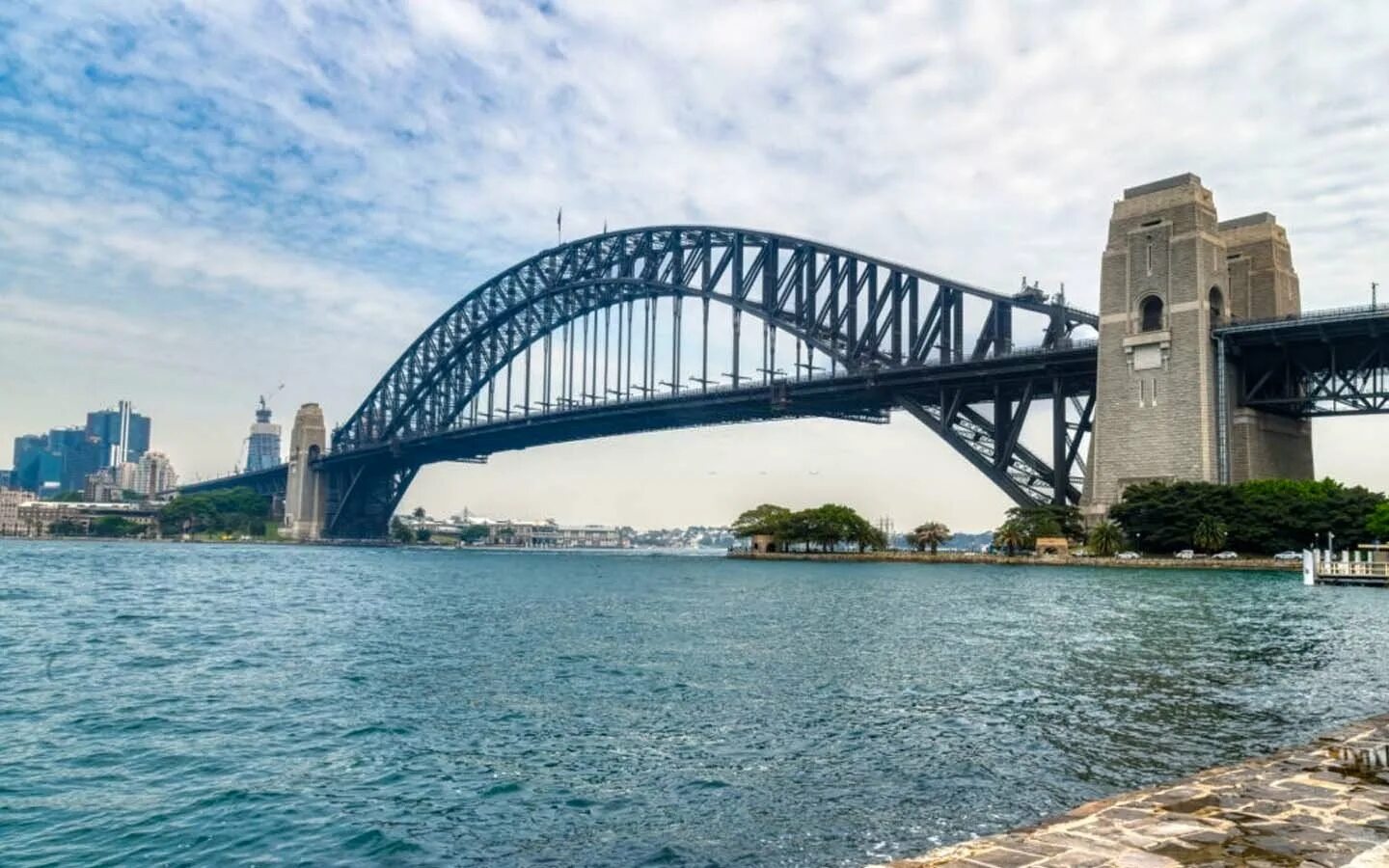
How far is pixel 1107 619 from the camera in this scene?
3009cm

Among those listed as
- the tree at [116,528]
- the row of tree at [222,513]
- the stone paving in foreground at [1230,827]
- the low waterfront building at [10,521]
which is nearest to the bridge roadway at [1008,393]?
the stone paving in foreground at [1230,827]

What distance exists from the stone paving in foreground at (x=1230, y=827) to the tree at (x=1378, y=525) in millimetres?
53349

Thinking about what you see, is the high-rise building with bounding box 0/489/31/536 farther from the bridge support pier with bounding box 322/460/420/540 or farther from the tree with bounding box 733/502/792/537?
the tree with bounding box 733/502/792/537

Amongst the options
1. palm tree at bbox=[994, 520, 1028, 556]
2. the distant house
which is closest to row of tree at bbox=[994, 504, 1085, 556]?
palm tree at bbox=[994, 520, 1028, 556]

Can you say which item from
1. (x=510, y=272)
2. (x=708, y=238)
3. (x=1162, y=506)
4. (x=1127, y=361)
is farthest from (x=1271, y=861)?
(x=510, y=272)

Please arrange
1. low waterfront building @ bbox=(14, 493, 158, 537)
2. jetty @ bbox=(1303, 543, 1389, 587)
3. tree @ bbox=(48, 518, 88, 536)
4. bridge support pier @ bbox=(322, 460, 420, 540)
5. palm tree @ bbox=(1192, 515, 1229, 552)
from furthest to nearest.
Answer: low waterfront building @ bbox=(14, 493, 158, 537) → tree @ bbox=(48, 518, 88, 536) → bridge support pier @ bbox=(322, 460, 420, 540) → palm tree @ bbox=(1192, 515, 1229, 552) → jetty @ bbox=(1303, 543, 1389, 587)

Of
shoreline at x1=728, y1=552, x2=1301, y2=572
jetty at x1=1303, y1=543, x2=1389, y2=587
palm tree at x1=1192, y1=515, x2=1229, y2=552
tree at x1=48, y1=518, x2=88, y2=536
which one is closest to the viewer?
jetty at x1=1303, y1=543, x2=1389, y2=587

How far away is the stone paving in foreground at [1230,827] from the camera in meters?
6.94

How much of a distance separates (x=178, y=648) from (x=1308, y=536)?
2237 inches

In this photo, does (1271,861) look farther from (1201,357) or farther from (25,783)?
(1201,357)

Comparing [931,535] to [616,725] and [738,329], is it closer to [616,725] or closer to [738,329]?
[738,329]

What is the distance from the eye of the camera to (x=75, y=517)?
173125 millimetres

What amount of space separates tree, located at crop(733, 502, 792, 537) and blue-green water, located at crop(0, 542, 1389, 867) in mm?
72402

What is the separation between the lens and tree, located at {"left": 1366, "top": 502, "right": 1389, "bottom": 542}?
5486cm
